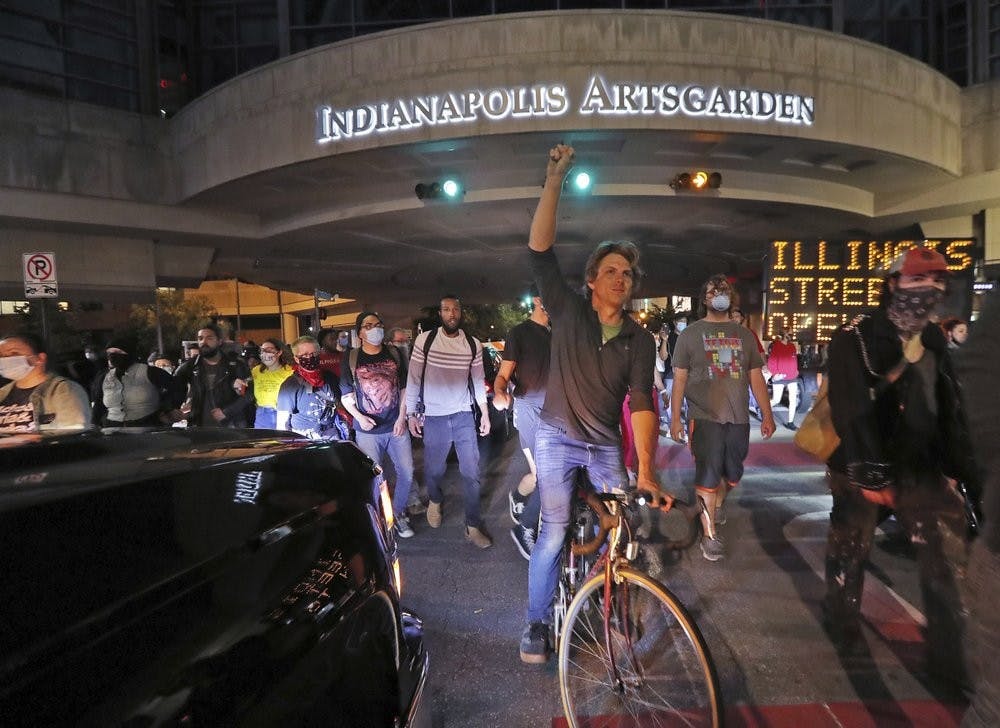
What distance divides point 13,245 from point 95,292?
1.99 m

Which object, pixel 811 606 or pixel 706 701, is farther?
pixel 811 606

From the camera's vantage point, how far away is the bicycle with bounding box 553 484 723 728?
249 cm

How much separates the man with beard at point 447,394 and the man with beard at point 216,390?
2776 millimetres

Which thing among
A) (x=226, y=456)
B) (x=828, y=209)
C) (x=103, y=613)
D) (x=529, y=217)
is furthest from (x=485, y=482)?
(x=828, y=209)

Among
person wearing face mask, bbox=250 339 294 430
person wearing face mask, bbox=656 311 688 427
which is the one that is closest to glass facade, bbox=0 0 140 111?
person wearing face mask, bbox=250 339 294 430

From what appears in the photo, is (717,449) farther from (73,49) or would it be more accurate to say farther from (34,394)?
(73,49)

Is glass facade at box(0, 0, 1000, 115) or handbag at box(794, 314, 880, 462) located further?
glass facade at box(0, 0, 1000, 115)

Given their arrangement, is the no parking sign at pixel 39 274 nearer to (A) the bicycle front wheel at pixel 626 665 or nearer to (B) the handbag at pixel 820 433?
(A) the bicycle front wheel at pixel 626 665

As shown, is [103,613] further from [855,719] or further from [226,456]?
[855,719]

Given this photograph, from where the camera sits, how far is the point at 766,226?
661 inches

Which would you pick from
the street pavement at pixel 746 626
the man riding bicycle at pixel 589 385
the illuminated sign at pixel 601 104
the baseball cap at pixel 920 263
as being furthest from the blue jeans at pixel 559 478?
the illuminated sign at pixel 601 104

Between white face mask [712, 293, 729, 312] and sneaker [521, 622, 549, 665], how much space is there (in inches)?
113

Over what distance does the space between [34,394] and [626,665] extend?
4185 mm

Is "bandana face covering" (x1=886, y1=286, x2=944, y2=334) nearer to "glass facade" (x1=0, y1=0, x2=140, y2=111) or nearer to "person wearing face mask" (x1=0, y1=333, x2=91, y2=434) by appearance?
"person wearing face mask" (x1=0, y1=333, x2=91, y2=434)
